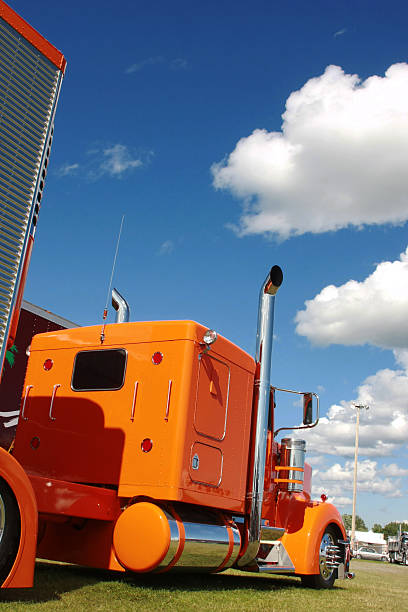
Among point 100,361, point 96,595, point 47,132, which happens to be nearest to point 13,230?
point 47,132

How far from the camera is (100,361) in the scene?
6.57 metres

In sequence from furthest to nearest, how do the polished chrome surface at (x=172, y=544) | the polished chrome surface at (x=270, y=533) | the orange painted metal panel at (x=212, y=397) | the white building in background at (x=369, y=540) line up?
the white building in background at (x=369, y=540) < the polished chrome surface at (x=270, y=533) < the orange painted metal panel at (x=212, y=397) < the polished chrome surface at (x=172, y=544)

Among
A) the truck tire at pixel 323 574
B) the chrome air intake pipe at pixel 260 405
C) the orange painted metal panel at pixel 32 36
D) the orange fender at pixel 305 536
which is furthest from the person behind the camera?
the truck tire at pixel 323 574

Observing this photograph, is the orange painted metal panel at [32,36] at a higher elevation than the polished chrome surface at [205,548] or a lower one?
higher

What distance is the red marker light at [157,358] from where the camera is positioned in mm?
6152

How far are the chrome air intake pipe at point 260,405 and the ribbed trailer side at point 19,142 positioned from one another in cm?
366

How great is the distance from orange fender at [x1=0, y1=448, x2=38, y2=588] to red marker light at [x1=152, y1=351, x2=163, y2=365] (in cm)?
208

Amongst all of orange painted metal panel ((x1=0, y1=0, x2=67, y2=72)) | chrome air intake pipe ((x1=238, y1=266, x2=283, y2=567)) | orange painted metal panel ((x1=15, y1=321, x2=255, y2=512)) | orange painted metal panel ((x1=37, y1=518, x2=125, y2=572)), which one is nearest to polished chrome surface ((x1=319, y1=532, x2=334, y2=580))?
chrome air intake pipe ((x1=238, y1=266, x2=283, y2=567))

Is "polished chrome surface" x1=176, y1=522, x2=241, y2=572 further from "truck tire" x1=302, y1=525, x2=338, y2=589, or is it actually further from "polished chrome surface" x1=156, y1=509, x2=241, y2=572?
"truck tire" x1=302, y1=525, x2=338, y2=589

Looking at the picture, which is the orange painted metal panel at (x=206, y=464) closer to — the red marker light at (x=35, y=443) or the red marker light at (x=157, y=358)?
the red marker light at (x=157, y=358)

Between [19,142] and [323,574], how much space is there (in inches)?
263

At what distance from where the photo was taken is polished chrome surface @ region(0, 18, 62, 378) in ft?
13.5

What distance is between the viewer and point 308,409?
25.5 feet

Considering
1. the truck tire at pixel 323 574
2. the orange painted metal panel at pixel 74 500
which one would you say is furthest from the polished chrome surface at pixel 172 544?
the truck tire at pixel 323 574
